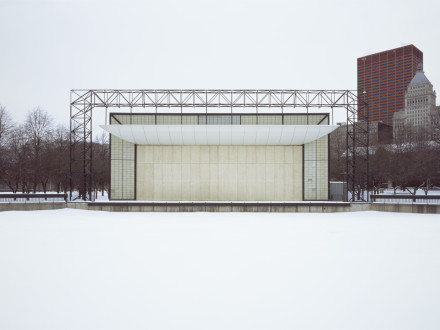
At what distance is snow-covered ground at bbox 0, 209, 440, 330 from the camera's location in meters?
6.10

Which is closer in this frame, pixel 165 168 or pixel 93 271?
pixel 93 271

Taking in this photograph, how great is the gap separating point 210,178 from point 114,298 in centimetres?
2326

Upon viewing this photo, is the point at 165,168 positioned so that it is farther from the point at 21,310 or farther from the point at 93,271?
the point at 21,310

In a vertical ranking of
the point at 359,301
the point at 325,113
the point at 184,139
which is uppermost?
the point at 325,113

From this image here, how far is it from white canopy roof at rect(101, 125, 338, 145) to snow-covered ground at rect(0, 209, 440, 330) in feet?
45.7

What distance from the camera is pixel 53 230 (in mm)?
16297

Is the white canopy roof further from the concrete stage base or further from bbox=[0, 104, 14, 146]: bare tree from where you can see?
bbox=[0, 104, 14, 146]: bare tree

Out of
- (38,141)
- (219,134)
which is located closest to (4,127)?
(38,141)

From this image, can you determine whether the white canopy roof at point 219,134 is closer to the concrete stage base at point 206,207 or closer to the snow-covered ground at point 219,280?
the concrete stage base at point 206,207

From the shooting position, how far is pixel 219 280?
821 cm

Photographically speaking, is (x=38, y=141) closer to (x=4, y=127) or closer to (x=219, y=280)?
(x=4, y=127)

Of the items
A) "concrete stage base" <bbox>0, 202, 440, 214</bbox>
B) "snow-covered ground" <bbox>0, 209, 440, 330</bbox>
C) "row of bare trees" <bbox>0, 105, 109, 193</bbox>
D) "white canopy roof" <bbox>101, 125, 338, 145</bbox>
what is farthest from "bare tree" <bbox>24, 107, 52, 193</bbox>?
"snow-covered ground" <bbox>0, 209, 440, 330</bbox>

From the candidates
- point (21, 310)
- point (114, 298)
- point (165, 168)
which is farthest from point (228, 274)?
point (165, 168)

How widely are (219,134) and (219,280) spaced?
2088cm
